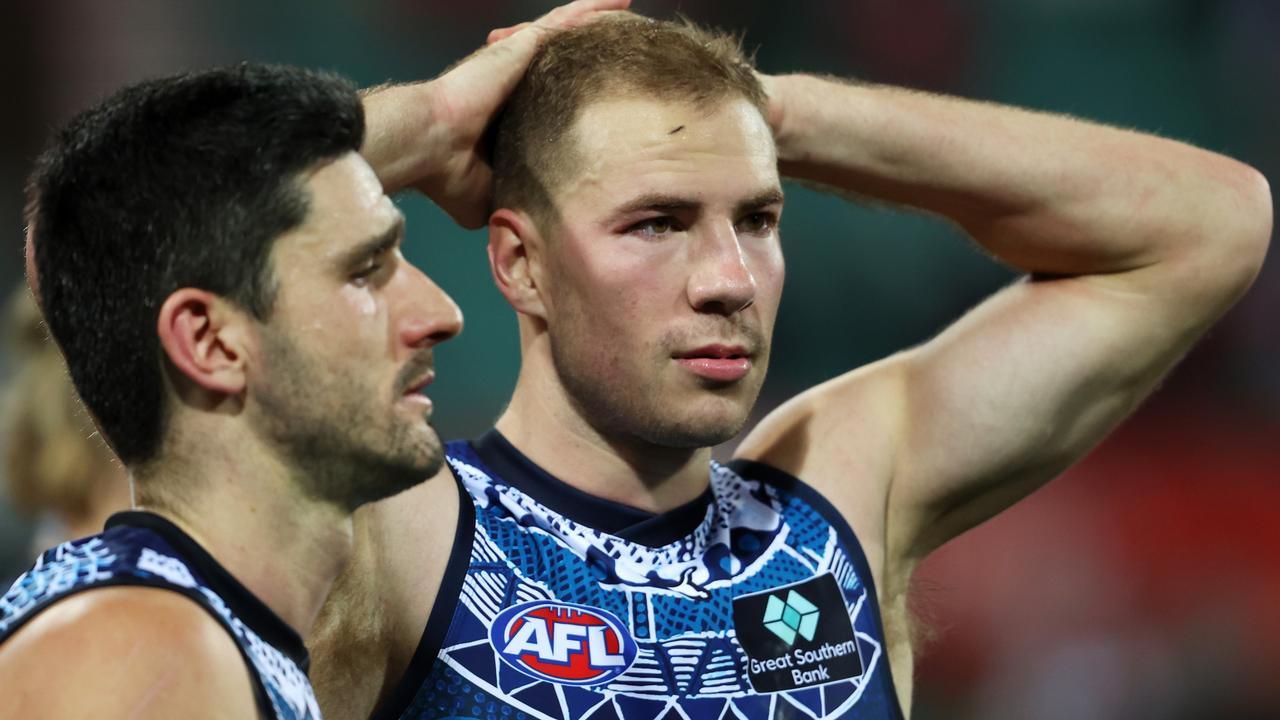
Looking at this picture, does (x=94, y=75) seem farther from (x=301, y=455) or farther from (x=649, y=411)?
(x=301, y=455)

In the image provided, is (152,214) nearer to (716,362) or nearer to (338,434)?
(338,434)

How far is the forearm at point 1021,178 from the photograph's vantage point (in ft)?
10.5

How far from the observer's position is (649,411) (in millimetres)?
2766

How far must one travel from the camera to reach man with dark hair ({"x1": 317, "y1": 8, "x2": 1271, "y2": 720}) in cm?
265

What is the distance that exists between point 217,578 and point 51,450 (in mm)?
3060

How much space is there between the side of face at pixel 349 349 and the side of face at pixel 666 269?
0.62 meters

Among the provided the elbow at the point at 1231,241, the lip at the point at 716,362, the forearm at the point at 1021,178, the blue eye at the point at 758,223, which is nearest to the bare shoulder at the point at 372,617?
the lip at the point at 716,362

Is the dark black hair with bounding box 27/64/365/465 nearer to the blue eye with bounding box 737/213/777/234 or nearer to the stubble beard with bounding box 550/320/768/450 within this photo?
the stubble beard with bounding box 550/320/768/450

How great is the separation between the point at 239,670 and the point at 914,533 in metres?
1.69

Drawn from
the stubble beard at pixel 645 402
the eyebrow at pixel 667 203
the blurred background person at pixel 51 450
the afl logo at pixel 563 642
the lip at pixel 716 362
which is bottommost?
the blurred background person at pixel 51 450

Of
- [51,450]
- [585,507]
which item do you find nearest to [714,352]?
[585,507]

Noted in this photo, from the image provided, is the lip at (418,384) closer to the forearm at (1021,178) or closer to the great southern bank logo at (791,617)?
the great southern bank logo at (791,617)

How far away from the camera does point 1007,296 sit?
330 centimetres

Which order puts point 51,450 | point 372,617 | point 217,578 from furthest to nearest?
1. point 51,450
2. point 372,617
3. point 217,578
